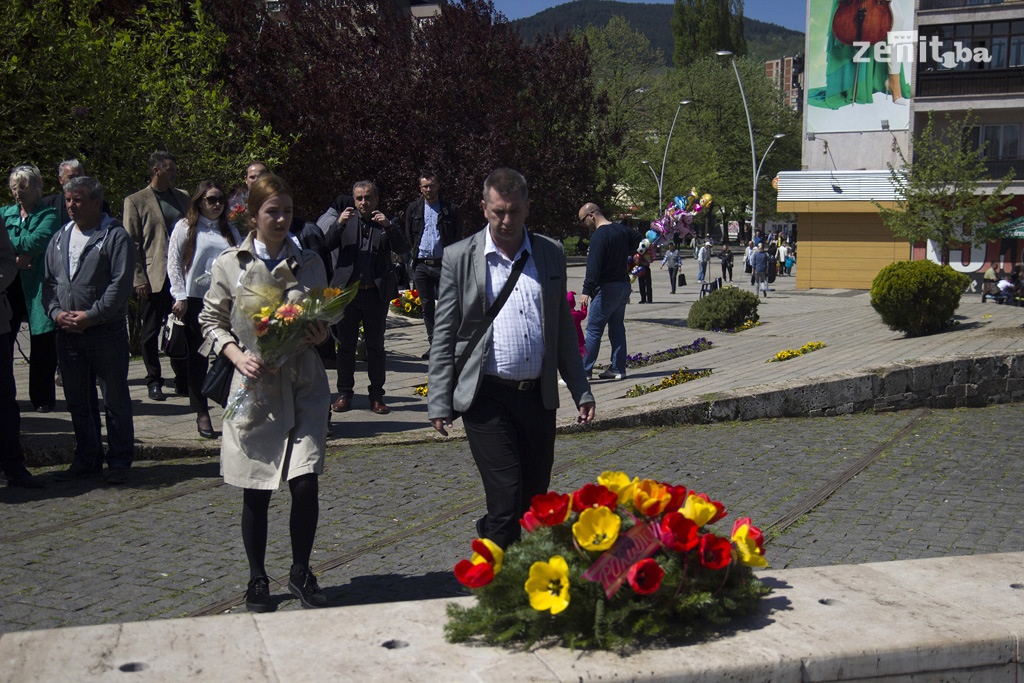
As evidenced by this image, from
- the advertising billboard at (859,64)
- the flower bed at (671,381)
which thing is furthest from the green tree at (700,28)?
the flower bed at (671,381)

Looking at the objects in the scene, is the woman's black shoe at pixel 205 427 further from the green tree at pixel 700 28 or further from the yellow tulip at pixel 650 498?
the green tree at pixel 700 28

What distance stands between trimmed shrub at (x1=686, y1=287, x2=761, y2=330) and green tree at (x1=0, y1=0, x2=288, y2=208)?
25.2ft

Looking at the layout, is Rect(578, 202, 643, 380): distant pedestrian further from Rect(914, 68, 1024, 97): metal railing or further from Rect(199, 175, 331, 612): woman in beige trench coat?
Rect(914, 68, 1024, 97): metal railing

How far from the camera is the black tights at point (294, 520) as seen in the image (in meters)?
4.77

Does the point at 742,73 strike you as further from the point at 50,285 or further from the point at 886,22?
the point at 50,285

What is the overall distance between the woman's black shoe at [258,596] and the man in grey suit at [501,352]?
0.97 metres

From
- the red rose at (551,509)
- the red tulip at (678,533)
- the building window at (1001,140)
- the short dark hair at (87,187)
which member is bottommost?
the red tulip at (678,533)

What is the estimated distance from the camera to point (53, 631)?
384cm

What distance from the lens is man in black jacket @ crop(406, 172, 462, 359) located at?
11398 mm

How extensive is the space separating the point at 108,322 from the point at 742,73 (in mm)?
83884

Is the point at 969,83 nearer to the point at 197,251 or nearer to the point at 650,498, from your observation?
the point at 197,251

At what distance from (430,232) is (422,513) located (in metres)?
5.31

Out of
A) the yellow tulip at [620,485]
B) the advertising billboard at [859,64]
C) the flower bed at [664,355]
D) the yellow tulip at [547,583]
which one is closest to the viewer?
the yellow tulip at [547,583]

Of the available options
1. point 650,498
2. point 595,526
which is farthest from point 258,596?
point 650,498
